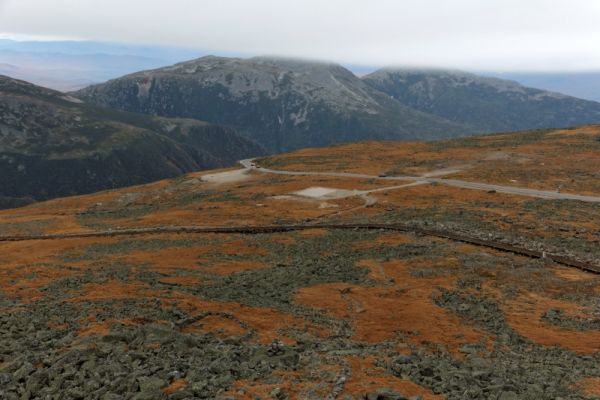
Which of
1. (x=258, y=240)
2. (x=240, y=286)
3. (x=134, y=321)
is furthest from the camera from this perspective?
(x=258, y=240)

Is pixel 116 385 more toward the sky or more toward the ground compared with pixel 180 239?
more toward the sky

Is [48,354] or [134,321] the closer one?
[48,354]

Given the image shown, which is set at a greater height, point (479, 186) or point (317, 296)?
point (479, 186)

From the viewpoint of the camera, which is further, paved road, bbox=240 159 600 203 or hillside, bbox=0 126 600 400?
paved road, bbox=240 159 600 203

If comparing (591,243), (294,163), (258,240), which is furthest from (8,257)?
(294,163)

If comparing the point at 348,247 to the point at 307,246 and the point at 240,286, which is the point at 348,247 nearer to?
the point at 307,246

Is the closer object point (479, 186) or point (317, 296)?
point (317, 296)

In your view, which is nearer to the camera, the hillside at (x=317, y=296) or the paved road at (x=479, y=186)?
the hillside at (x=317, y=296)

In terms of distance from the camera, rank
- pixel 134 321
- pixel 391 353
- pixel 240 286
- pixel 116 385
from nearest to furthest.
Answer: pixel 116 385 < pixel 391 353 < pixel 134 321 < pixel 240 286
